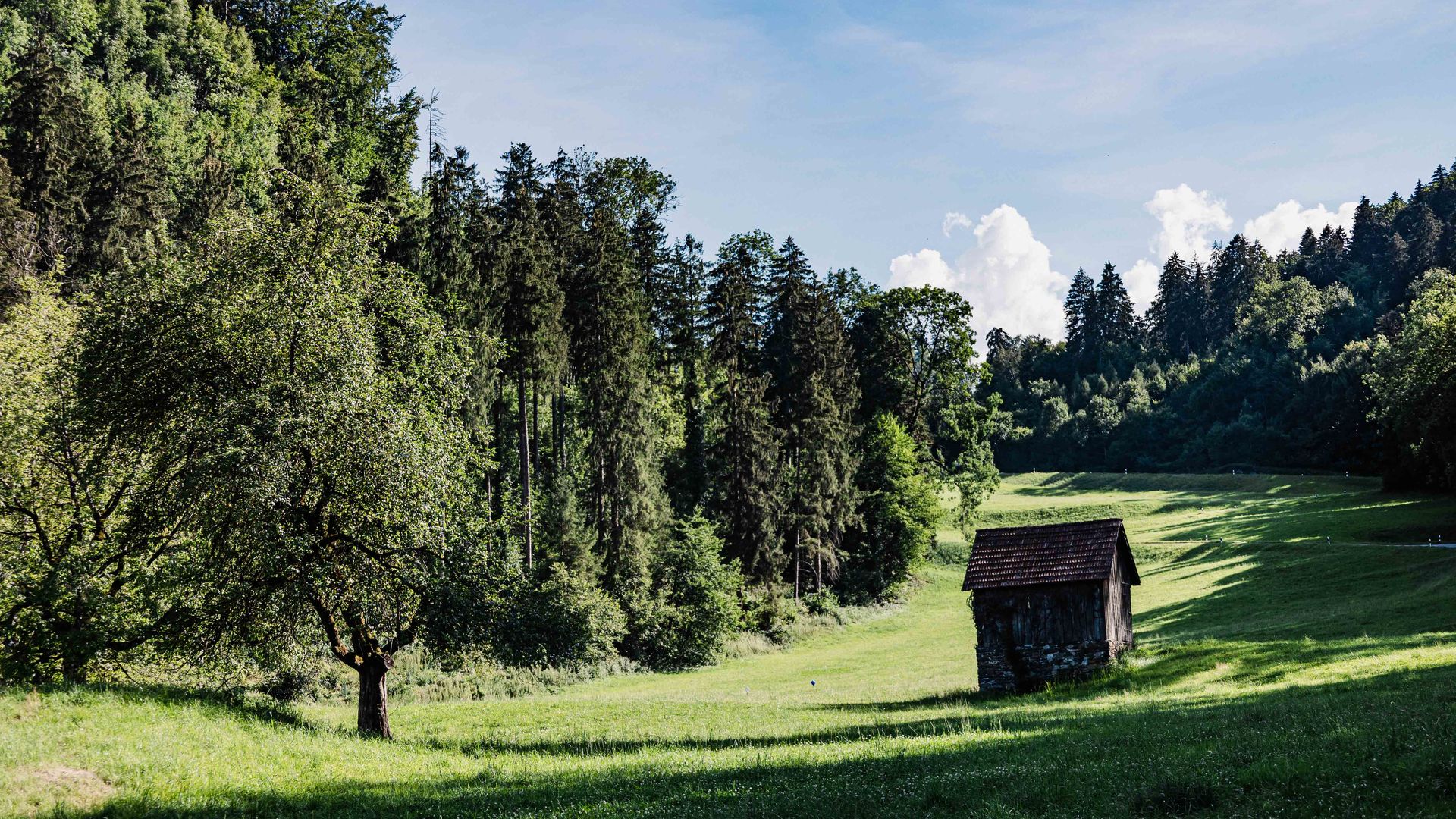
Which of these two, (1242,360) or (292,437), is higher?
(1242,360)

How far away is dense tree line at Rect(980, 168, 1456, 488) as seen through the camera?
339 ft

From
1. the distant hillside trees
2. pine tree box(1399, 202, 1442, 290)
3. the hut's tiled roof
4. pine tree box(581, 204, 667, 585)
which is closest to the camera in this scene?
the hut's tiled roof

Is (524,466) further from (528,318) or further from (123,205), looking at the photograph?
(123,205)

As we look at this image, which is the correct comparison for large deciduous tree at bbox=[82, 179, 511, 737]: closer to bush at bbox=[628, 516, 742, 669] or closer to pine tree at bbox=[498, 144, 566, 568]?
pine tree at bbox=[498, 144, 566, 568]

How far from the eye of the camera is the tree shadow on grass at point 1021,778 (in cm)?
1196

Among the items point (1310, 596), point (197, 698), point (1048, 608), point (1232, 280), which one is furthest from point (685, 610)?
point (1232, 280)

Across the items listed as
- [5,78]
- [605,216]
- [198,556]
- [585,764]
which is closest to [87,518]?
[198,556]

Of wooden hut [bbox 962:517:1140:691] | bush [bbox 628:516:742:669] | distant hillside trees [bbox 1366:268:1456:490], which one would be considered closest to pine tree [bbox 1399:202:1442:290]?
distant hillside trees [bbox 1366:268:1456:490]

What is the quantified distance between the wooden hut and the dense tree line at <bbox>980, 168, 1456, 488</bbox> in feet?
A: 179

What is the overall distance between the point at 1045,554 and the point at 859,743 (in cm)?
1763

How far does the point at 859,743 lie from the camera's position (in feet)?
66.7

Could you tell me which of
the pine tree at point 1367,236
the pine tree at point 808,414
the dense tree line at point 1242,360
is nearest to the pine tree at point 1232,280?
the dense tree line at point 1242,360

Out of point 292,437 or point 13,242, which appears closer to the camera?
point 292,437

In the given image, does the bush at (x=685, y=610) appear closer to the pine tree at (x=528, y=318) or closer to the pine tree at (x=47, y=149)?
the pine tree at (x=528, y=318)
